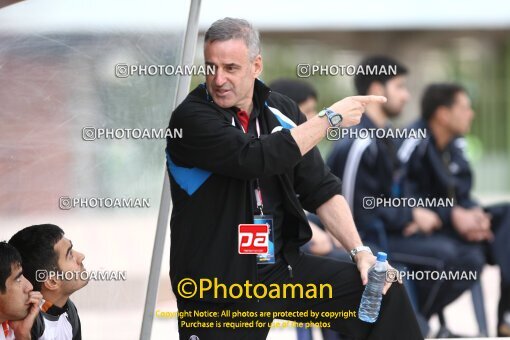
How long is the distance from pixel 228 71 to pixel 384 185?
1850 millimetres

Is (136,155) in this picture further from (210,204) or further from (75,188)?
(210,204)

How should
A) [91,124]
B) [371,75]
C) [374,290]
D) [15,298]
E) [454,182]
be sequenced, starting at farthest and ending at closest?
[454,182]
[371,75]
[91,124]
[374,290]
[15,298]

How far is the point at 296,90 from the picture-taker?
4949mm

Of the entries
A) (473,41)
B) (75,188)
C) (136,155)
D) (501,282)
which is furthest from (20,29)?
(473,41)

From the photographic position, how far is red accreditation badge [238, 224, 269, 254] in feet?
10.7

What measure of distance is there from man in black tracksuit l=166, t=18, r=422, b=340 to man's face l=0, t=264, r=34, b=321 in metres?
0.50

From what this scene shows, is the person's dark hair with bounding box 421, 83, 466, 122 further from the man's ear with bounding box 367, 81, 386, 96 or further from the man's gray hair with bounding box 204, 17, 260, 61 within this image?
the man's gray hair with bounding box 204, 17, 260, 61

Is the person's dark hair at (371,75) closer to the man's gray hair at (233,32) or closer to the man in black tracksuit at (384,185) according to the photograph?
the man in black tracksuit at (384,185)

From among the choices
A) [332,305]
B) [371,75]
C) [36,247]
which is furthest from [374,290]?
[371,75]

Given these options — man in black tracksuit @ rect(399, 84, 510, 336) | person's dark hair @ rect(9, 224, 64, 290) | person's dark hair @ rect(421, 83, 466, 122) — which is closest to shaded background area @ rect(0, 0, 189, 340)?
person's dark hair @ rect(9, 224, 64, 290)

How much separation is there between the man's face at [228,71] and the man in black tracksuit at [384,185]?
4.77 feet

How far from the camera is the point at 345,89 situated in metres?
5.79

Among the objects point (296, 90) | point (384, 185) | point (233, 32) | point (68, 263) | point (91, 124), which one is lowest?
point (68, 263)

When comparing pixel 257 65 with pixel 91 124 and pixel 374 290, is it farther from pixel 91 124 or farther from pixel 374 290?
pixel 374 290
